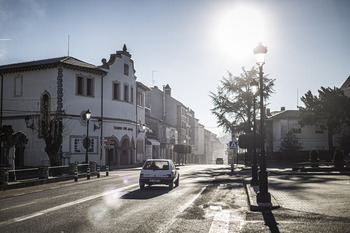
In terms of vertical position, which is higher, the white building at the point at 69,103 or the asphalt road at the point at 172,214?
the white building at the point at 69,103

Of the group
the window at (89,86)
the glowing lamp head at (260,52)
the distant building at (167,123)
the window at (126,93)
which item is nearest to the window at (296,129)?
the distant building at (167,123)

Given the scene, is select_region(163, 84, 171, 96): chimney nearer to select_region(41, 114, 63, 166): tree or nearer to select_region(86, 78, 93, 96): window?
select_region(86, 78, 93, 96): window

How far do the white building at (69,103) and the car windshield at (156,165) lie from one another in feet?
54.9

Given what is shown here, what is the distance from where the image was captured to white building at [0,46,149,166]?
38781mm

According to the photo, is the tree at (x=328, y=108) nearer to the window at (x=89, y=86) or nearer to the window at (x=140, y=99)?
the window at (x=140, y=99)

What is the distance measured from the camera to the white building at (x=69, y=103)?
127 feet

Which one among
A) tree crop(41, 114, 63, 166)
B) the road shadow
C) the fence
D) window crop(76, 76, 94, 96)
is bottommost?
the road shadow

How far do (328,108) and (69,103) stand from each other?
31.8m

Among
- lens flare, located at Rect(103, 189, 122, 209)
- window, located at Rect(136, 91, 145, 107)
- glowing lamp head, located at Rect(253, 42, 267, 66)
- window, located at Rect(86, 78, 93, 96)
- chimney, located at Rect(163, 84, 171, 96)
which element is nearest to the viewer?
lens flare, located at Rect(103, 189, 122, 209)

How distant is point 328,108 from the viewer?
4784 centimetres

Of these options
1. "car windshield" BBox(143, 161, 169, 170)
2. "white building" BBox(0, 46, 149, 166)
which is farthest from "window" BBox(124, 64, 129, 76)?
"car windshield" BBox(143, 161, 169, 170)

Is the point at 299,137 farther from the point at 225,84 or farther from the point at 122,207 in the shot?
the point at 122,207

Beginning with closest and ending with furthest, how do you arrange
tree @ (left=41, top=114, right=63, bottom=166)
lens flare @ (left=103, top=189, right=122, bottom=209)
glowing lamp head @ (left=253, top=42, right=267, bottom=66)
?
lens flare @ (left=103, top=189, right=122, bottom=209) < glowing lamp head @ (left=253, top=42, right=267, bottom=66) < tree @ (left=41, top=114, right=63, bottom=166)

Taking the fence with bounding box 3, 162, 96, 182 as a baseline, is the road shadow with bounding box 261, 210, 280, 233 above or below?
below
